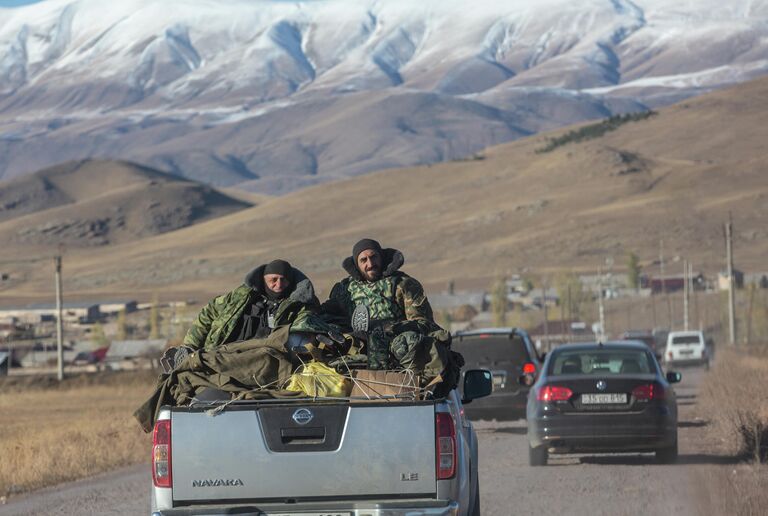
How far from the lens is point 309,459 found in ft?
29.1

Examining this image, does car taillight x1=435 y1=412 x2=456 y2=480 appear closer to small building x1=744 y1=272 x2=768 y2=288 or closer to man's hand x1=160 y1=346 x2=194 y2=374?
man's hand x1=160 y1=346 x2=194 y2=374

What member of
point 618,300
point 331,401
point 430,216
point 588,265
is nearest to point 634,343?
point 331,401

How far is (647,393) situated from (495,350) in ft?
21.4

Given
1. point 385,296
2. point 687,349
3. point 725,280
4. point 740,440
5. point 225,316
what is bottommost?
point 740,440

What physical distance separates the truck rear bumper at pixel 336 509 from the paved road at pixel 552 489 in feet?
15.7

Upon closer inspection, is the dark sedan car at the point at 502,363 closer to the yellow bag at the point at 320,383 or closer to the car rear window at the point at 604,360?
the car rear window at the point at 604,360

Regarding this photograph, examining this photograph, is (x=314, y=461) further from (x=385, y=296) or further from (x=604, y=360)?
(x=604, y=360)

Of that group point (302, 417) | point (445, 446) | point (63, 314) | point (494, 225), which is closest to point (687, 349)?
point (445, 446)

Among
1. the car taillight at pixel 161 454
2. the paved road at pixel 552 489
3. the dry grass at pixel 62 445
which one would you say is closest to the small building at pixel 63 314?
the dry grass at pixel 62 445

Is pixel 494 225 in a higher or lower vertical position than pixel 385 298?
higher

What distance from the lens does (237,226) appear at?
187 meters

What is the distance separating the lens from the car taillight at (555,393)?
17.8 m

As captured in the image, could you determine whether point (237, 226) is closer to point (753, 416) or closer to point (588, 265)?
point (588, 265)

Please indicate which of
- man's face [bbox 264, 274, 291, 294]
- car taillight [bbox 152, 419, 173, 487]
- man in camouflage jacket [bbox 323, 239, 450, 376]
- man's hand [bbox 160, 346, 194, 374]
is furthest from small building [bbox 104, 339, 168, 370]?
car taillight [bbox 152, 419, 173, 487]
